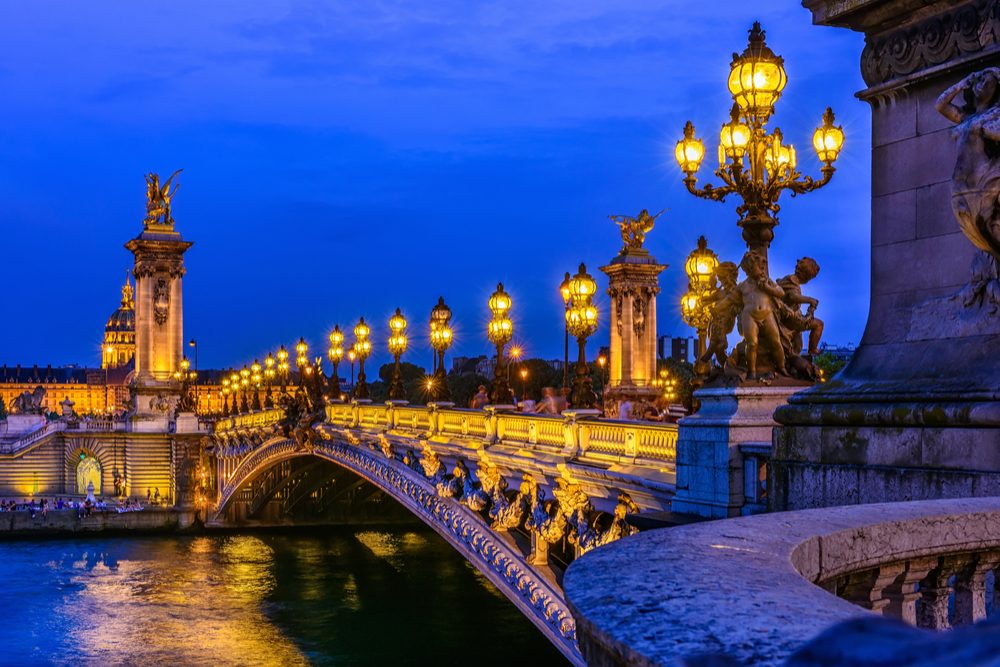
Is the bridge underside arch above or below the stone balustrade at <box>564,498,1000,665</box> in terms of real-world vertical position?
below

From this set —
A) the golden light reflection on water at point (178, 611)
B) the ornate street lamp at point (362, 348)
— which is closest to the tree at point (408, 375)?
the golden light reflection on water at point (178, 611)

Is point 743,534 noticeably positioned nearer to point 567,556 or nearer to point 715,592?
point 715,592

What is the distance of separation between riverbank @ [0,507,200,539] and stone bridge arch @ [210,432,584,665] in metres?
24.3

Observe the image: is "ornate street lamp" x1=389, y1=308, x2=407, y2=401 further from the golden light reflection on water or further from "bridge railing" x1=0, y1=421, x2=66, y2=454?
"bridge railing" x1=0, y1=421, x2=66, y2=454

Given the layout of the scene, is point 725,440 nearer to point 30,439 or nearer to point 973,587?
point 973,587

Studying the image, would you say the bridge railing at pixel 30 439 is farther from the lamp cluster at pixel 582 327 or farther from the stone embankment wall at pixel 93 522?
the lamp cluster at pixel 582 327

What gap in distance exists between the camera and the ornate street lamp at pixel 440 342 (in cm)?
2777

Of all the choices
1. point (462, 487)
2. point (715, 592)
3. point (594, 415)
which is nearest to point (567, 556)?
point (462, 487)

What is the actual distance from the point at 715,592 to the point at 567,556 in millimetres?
22591

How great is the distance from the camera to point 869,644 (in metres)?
1.92

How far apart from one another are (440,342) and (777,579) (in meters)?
25.3

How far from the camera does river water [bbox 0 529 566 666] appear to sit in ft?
113

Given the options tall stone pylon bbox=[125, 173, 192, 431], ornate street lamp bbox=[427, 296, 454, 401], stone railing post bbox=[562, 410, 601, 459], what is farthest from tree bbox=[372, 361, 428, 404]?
stone railing post bbox=[562, 410, 601, 459]

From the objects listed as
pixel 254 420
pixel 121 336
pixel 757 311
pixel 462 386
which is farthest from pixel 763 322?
pixel 121 336
